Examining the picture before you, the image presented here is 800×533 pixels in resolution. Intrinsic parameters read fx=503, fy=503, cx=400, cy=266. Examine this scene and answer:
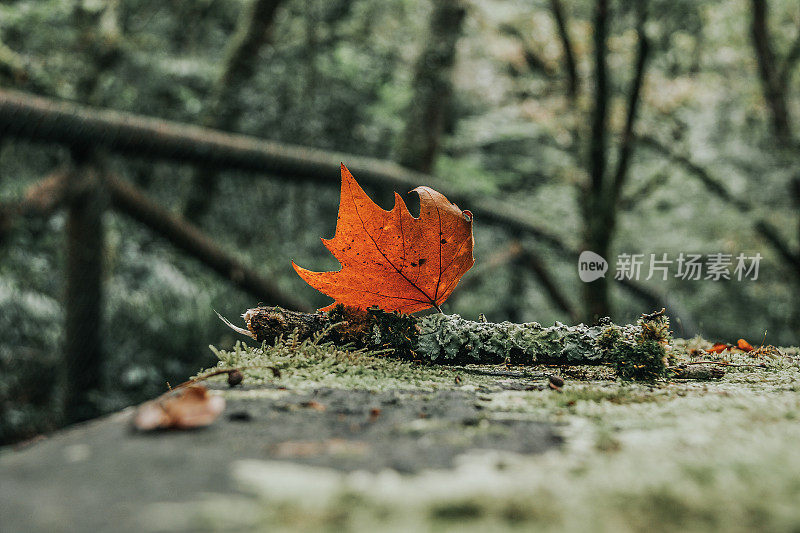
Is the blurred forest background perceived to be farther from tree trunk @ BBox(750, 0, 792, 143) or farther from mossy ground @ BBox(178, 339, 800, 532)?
mossy ground @ BBox(178, 339, 800, 532)

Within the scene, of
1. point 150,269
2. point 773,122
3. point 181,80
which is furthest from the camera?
point 181,80

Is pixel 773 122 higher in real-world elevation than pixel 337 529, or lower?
higher

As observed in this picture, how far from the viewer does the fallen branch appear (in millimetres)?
1208

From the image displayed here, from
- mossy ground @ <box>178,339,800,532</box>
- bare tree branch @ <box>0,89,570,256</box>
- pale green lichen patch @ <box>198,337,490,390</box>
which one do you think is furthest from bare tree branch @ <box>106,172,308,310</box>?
mossy ground @ <box>178,339,800,532</box>

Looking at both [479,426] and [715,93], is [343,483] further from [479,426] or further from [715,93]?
[715,93]

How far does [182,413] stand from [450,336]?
681mm

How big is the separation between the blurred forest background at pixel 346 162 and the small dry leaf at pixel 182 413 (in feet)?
6.43

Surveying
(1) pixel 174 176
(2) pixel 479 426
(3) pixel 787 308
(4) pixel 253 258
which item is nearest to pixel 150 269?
(4) pixel 253 258

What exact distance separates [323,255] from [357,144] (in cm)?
209

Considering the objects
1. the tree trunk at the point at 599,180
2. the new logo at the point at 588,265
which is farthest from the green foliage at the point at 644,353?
the tree trunk at the point at 599,180

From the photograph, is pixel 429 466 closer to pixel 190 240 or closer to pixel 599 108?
pixel 190 240

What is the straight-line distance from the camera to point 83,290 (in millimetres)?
2578

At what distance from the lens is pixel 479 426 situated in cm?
73

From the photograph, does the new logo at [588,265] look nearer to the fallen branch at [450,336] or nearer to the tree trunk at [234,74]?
the fallen branch at [450,336]
